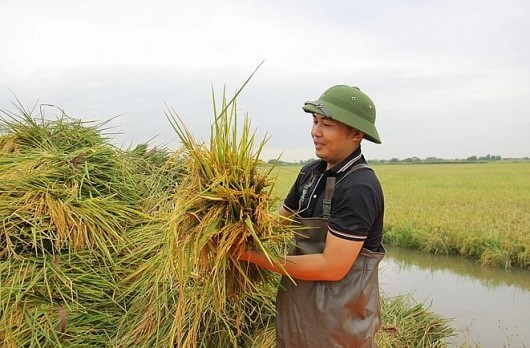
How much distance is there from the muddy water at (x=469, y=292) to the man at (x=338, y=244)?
2729 millimetres

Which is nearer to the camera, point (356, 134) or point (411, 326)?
point (356, 134)

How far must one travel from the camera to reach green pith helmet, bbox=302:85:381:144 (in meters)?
1.62

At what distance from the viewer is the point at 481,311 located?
5.55 metres

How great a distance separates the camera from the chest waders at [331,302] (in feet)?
5.30

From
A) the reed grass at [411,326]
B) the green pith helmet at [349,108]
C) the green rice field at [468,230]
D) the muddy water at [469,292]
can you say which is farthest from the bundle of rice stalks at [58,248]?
the green rice field at [468,230]

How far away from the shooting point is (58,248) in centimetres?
204

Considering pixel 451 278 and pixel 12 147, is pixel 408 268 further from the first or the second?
pixel 12 147

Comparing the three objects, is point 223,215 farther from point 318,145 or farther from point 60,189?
point 60,189

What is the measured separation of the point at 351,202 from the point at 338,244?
137 millimetres

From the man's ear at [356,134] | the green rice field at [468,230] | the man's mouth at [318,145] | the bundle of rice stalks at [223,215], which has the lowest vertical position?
the green rice field at [468,230]

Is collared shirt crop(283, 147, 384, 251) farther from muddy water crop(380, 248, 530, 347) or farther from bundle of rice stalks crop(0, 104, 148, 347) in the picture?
muddy water crop(380, 248, 530, 347)

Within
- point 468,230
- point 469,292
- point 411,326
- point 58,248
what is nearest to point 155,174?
point 58,248

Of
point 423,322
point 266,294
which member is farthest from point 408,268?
point 266,294

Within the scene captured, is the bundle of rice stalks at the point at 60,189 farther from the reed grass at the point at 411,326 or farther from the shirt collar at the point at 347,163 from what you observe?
the reed grass at the point at 411,326
